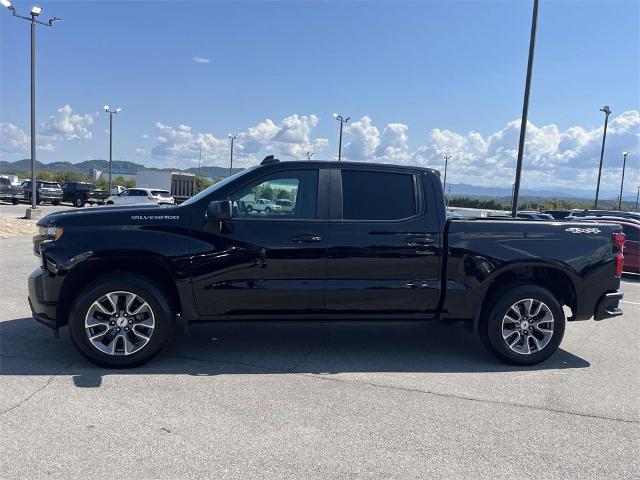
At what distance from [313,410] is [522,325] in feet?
8.06

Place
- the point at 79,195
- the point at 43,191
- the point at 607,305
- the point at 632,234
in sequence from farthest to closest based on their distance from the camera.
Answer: the point at 79,195, the point at 43,191, the point at 632,234, the point at 607,305

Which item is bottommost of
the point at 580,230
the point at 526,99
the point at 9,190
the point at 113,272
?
the point at 9,190

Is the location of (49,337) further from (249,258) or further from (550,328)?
(550,328)

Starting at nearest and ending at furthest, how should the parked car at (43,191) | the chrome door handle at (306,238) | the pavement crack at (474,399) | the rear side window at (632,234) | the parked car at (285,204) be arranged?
the pavement crack at (474,399)
the chrome door handle at (306,238)
the parked car at (285,204)
the rear side window at (632,234)
the parked car at (43,191)

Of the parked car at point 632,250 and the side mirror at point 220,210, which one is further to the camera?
the parked car at point 632,250

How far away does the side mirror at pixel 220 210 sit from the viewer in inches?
183

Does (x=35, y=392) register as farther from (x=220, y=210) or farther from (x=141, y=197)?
(x=141, y=197)

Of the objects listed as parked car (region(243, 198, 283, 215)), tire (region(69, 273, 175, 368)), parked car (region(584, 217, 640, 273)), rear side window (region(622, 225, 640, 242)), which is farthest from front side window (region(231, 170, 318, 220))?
rear side window (region(622, 225, 640, 242))

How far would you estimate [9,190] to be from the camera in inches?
1288

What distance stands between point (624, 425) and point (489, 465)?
1.42 m

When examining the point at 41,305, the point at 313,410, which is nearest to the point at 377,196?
the point at 313,410

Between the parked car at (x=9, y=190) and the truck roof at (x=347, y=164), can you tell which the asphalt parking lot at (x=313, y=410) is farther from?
the parked car at (x=9, y=190)

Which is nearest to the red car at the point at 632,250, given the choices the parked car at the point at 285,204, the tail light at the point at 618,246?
the tail light at the point at 618,246

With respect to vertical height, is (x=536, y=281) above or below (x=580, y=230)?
below
